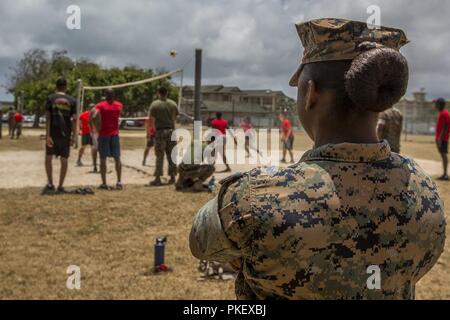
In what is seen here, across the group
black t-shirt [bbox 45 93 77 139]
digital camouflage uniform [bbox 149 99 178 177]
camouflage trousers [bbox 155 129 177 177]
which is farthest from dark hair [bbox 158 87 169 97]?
black t-shirt [bbox 45 93 77 139]

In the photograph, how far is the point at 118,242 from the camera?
5.41 m

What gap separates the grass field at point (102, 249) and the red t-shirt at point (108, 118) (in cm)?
Result: 142

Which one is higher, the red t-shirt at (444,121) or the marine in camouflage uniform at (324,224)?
the red t-shirt at (444,121)

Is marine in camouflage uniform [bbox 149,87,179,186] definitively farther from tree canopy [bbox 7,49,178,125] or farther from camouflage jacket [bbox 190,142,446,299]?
tree canopy [bbox 7,49,178,125]

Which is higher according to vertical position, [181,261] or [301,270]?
[301,270]

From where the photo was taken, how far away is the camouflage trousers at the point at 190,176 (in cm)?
895

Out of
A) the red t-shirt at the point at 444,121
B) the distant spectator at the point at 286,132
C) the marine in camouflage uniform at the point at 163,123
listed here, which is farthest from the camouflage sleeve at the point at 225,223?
the distant spectator at the point at 286,132

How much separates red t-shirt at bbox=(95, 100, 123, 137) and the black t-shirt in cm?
87

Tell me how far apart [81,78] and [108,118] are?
40.0 metres

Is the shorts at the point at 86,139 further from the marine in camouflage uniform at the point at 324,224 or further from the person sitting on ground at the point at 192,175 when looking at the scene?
the marine in camouflage uniform at the point at 324,224

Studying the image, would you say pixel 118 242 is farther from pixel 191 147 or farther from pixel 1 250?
pixel 191 147

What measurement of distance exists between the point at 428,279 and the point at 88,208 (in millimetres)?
4265

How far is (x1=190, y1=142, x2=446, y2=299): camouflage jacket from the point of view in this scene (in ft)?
4.45
